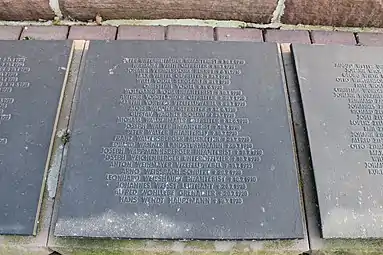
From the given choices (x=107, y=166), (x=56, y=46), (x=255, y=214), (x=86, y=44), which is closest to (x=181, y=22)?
(x=86, y=44)

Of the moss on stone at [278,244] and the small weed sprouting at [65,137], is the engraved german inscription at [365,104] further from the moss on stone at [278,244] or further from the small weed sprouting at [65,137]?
the small weed sprouting at [65,137]

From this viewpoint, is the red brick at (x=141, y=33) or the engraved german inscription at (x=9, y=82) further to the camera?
the red brick at (x=141, y=33)

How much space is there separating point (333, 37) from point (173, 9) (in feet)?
Result: 2.39

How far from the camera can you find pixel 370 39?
2076 mm

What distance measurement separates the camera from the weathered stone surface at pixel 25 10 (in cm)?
204

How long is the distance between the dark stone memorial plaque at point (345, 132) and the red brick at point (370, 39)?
9.4 inches

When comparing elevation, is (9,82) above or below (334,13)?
below

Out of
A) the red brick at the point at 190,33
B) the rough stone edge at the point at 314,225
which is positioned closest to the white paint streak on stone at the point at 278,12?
the red brick at the point at 190,33

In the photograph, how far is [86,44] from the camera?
191 centimetres

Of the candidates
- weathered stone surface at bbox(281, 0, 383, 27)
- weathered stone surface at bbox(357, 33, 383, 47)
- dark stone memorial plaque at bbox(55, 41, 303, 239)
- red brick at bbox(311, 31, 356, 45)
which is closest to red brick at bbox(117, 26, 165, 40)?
dark stone memorial plaque at bbox(55, 41, 303, 239)

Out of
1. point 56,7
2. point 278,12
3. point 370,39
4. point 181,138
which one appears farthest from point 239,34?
point 56,7

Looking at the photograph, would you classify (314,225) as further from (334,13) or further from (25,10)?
(25,10)

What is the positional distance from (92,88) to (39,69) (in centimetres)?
23

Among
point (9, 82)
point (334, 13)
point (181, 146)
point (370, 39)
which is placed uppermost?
point (334, 13)
